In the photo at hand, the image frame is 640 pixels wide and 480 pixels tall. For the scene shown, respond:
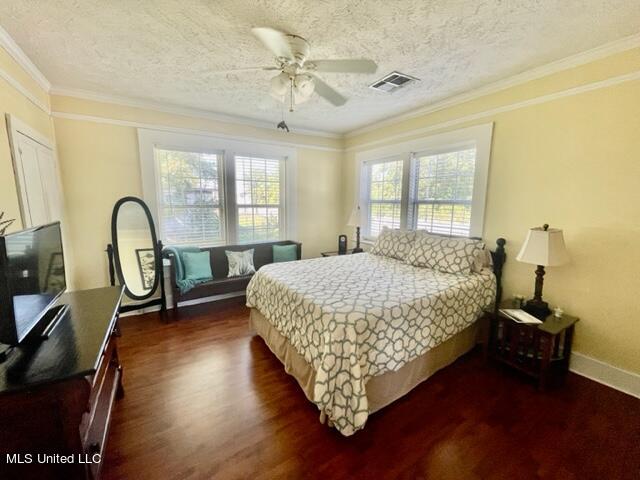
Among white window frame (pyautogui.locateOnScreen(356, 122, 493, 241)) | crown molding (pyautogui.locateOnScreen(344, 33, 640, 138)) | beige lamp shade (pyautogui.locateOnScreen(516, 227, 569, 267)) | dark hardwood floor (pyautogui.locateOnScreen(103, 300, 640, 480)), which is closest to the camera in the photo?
dark hardwood floor (pyautogui.locateOnScreen(103, 300, 640, 480))

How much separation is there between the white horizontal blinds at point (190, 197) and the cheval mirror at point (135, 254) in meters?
0.22

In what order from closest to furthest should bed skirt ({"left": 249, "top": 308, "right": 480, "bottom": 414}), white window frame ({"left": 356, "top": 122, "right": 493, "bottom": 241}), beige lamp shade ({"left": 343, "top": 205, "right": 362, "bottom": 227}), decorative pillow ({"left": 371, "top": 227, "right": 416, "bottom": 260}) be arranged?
bed skirt ({"left": 249, "top": 308, "right": 480, "bottom": 414}) → white window frame ({"left": 356, "top": 122, "right": 493, "bottom": 241}) → decorative pillow ({"left": 371, "top": 227, "right": 416, "bottom": 260}) → beige lamp shade ({"left": 343, "top": 205, "right": 362, "bottom": 227})

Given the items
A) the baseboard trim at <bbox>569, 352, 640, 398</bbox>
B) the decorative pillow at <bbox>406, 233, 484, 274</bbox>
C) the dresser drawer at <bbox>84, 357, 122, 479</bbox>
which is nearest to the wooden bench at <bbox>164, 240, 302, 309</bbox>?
the dresser drawer at <bbox>84, 357, 122, 479</bbox>

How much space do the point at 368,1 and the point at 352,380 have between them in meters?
2.17

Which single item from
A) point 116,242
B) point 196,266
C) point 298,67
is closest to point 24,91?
point 116,242

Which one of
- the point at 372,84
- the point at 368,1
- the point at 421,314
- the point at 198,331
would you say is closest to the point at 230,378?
the point at 198,331

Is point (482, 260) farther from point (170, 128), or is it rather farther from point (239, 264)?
point (170, 128)

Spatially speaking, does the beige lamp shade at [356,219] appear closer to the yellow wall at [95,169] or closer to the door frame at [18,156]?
the yellow wall at [95,169]

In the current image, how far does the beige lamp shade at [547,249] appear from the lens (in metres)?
2.04

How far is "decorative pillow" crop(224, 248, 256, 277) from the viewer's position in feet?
11.7

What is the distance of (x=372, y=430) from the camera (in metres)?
1.64

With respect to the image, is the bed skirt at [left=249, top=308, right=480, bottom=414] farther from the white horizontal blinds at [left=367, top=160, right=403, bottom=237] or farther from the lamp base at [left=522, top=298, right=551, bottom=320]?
the white horizontal blinds at [left=367, top=160, right=403, bottom=237]

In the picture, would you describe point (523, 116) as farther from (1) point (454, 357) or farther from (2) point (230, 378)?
(2) point (230, 378)

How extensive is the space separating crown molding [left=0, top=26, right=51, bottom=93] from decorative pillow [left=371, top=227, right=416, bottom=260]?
363 centimetres
